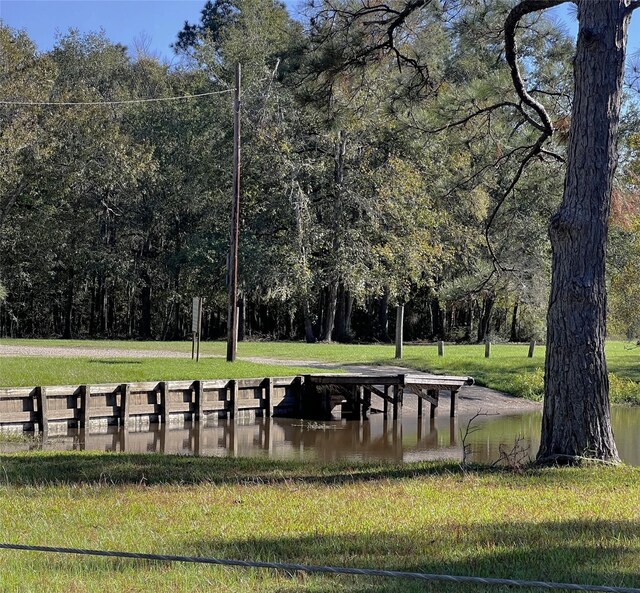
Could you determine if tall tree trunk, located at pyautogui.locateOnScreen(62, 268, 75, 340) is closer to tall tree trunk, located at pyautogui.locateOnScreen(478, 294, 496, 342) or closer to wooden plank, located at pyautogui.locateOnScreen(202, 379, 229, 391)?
tall tree trunk, located at pyautogui.locateOnScreen(478, 294, 496, 342)

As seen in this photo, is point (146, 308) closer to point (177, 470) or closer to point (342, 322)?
point (342, 322)

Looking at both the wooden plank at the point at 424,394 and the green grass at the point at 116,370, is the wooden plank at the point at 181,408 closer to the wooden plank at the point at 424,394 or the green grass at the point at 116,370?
the green grass at the point at 116,370

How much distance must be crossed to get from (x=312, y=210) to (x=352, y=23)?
98.0 ft

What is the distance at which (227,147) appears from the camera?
144 ft

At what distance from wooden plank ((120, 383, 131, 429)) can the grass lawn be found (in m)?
1.19

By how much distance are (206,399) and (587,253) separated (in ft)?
47.2

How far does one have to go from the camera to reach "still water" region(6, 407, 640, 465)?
61.0 ft

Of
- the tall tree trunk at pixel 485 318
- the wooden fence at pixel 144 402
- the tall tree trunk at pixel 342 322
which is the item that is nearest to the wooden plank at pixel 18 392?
the wooden fence at pixel 144 402

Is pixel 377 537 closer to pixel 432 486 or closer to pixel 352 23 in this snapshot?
pixel 432 486

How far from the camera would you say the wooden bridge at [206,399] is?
20.4 meters

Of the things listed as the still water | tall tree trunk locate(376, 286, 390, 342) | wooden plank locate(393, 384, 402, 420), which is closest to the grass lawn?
the still water

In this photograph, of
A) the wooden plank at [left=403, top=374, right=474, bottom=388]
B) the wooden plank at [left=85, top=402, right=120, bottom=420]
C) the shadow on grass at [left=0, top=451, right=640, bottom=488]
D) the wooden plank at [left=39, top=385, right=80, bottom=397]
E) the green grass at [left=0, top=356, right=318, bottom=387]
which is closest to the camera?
the shadow on grass at [left=0, top=451, right=640, bottom=488]

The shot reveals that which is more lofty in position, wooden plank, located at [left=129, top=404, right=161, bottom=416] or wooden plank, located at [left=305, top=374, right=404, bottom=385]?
wooden plank, located at [left=305, top=374, right=404, bottom=385]

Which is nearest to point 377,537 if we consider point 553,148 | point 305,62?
point 305,62
